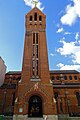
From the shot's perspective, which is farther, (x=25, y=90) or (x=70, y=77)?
(x=70, y=77)

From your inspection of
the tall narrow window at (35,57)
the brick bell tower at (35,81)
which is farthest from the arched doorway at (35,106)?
the tall narrow window at (35,57)

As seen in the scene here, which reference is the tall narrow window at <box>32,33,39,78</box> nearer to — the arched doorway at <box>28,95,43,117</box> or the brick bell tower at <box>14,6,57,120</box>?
the brick bell tower at <box>14,6,57,120</box>

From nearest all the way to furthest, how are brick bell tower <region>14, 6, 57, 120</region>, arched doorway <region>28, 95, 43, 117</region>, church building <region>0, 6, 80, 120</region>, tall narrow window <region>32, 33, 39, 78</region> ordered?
brick bell tower <region>14, 6, 57, 120</region>, church building <region>0, 6, 80, 120</region>, arched doorway <region>28, 95, 43, 117</region>, tall narrow window <region>32, 33, 39, 78</region>

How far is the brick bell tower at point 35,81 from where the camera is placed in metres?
23.4

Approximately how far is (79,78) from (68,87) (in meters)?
7.36

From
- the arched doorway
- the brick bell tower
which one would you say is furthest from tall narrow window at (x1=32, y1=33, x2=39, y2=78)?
the arched doorway

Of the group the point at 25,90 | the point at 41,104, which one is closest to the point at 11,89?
the point at 25,90

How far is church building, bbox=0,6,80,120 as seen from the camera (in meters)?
23.5

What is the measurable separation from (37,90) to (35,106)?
291cm

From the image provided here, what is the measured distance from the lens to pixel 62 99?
96.1 feet

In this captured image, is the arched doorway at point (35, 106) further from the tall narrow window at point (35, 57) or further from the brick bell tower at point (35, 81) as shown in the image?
the tall narrow window at point (35, 57)

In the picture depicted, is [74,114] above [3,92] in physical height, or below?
below

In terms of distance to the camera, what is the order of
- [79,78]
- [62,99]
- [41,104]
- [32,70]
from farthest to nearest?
[79,78] → [62,99] → [32,70] → [41,104]

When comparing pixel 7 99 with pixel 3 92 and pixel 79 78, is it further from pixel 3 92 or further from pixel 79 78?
pixel 79 78
